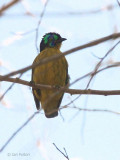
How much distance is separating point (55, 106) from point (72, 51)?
3784 millimetres

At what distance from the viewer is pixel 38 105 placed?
5.84 metres

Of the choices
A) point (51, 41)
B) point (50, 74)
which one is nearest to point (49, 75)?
point (50, 74)

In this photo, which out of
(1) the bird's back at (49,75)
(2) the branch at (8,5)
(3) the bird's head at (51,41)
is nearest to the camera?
(2) the branch at (8,5)

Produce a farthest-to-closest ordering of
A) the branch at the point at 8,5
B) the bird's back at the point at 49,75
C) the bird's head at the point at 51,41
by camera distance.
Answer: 1. the bird's head at the point at 51,41
2. the bird's back at the point at 49,75
3. the branch at the point at 8,5

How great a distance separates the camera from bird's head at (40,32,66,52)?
6156 mm

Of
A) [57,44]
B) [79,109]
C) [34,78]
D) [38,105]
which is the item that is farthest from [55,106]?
[79,109]

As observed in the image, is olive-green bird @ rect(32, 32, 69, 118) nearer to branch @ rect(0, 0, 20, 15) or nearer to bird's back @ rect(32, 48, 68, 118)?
bird's back @ rect(32, 48, 68, 118)

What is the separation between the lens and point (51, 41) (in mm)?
6203

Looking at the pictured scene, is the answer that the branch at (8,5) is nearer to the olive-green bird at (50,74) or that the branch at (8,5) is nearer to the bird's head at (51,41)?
the olive-green bird at (50,74)

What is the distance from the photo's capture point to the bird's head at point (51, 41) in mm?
6156

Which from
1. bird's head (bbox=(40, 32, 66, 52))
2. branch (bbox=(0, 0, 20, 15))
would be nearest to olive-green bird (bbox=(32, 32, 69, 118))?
bird's head (bbox=(40, 32, 66, 52))

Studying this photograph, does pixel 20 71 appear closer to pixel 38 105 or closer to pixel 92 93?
pixel 92 93

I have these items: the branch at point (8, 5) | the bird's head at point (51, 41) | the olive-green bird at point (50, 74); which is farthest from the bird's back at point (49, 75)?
the branch at point (8, 5)

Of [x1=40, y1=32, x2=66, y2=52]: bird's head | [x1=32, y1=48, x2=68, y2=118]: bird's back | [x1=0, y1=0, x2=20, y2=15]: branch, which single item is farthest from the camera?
[x1=40, y1=32, x2=66, y2=52]: bird's head
